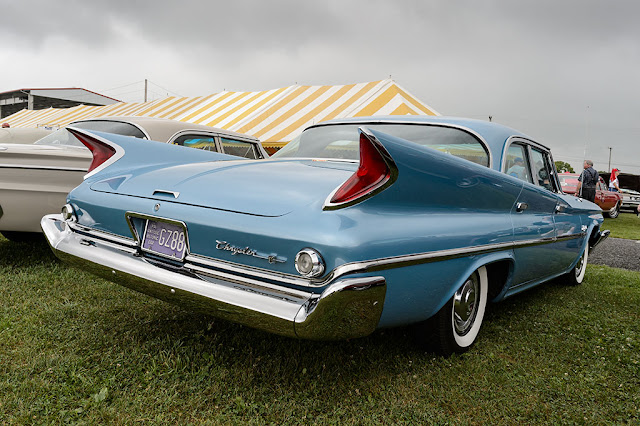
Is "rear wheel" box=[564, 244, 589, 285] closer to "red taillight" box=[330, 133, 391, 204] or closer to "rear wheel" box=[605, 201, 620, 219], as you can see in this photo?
"red taillight" box=[330, 133, 391, 204]

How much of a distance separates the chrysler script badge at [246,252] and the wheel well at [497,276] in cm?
157

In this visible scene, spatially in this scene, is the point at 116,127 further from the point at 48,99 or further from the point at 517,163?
the point at 48,99

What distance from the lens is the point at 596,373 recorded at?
8.50ft

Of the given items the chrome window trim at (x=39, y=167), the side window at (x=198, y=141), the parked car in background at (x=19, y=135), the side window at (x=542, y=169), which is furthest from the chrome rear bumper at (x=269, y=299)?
the parked car in background at (x=19, y=135)

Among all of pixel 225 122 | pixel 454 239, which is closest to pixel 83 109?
pixel 225 122

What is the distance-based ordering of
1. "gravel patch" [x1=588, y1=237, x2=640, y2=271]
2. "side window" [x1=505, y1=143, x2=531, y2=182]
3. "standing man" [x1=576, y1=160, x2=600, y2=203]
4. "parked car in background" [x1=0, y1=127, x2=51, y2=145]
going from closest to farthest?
"side window" [x1=505, y1=143, x2=531, y2=182], "parked car in background" [x1=0, y1=127, x2=51, y2=145], "gravel patch" [x1=588, y1=237, x2=640, y2=271], "standing man" [x1=576, y1=160, x2=600, y2=203]

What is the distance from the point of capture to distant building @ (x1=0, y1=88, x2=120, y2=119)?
119 ft

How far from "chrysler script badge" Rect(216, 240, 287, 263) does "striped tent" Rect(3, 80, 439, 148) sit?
289 inches

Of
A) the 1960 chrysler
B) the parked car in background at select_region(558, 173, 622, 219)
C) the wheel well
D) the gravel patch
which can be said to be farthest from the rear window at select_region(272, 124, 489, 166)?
the parked car in background at select_region(558, 173, 622, 219)

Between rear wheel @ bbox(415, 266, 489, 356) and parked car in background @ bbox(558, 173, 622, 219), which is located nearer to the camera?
rear wheel @ bbox(415, 266, 489, 356)

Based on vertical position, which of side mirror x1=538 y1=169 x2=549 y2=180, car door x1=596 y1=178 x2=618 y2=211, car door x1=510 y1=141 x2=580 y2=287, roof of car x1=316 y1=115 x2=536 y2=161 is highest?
roof of car x1=316 y1=115 x2=536 y2=161

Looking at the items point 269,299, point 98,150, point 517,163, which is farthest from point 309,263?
point 517,163

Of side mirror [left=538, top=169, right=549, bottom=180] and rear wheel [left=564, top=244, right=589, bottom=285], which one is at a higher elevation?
side mirror [left=538, top=169, right=549, bottom=180]

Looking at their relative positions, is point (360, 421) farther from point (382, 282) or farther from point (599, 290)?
point (599, 290)
